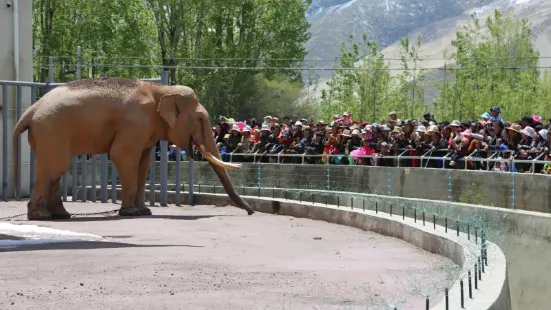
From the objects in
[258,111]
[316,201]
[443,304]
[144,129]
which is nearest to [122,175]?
[144,129]

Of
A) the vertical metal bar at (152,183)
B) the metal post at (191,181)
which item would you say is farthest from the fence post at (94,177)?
the metal post at (191,181)

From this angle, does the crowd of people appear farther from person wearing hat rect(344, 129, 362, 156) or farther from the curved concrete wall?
the curved concrete wall

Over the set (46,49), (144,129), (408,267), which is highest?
(46,49)

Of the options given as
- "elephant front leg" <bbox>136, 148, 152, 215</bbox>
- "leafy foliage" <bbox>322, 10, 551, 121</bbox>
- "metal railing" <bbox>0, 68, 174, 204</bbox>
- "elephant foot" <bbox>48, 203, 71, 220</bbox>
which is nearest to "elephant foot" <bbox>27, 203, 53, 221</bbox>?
"elephant foot" <bbox>48, 203, 71, 220</bbox>

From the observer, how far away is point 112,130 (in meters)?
23.1

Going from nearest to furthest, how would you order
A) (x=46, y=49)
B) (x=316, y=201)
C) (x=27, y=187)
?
(x=316, y=201), (x=27, y=187), (x=46, y=49)

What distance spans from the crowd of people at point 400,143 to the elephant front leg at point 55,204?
6694 millimetres

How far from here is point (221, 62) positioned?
7000 centimetres

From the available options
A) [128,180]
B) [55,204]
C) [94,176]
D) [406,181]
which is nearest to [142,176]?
[128,180]

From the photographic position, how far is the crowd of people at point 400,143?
75.0 feet

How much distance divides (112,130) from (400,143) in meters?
6.64

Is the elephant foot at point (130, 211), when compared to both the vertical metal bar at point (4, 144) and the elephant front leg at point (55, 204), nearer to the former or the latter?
the elephant front leg at point (55, 204)

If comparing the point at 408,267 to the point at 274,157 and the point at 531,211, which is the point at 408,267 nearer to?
the point at 531,211

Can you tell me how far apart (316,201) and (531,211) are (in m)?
6.13
